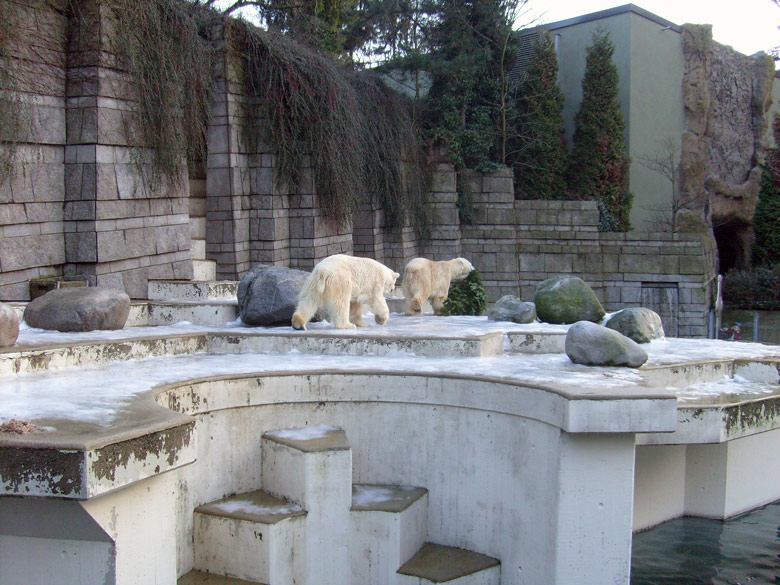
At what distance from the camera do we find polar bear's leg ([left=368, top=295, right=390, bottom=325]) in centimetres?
699

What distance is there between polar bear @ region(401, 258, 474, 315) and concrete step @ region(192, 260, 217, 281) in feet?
8.99

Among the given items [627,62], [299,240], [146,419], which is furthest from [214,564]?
[627,62]

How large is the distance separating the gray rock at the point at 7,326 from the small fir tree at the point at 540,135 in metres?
12.9

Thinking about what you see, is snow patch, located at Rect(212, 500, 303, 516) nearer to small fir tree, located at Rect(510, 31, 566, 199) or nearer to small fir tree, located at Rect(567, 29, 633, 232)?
small fir tree, located at Rect(510, 31, 566, 199)

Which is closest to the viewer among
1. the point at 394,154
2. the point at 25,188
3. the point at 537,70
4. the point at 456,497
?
the point at 456,497

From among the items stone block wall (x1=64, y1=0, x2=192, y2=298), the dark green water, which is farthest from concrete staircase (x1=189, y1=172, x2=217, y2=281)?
the dark green water

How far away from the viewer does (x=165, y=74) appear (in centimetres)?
837

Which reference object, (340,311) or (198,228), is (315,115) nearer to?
(198,228)

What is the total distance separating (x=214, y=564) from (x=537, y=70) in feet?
48.1

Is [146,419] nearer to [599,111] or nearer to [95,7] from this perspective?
[95,7]

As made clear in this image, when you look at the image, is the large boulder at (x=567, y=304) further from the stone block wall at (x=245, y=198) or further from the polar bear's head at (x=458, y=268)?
A: the stone block wall at (x=245, y=198)

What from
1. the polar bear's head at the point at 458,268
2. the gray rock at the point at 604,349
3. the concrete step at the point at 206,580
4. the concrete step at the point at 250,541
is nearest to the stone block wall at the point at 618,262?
the polar bear's head at the point at 458,268

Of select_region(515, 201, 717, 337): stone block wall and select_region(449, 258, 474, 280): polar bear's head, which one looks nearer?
select_region(449, 258, 474, 280): polar bear's head

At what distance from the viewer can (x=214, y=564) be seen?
455cm
